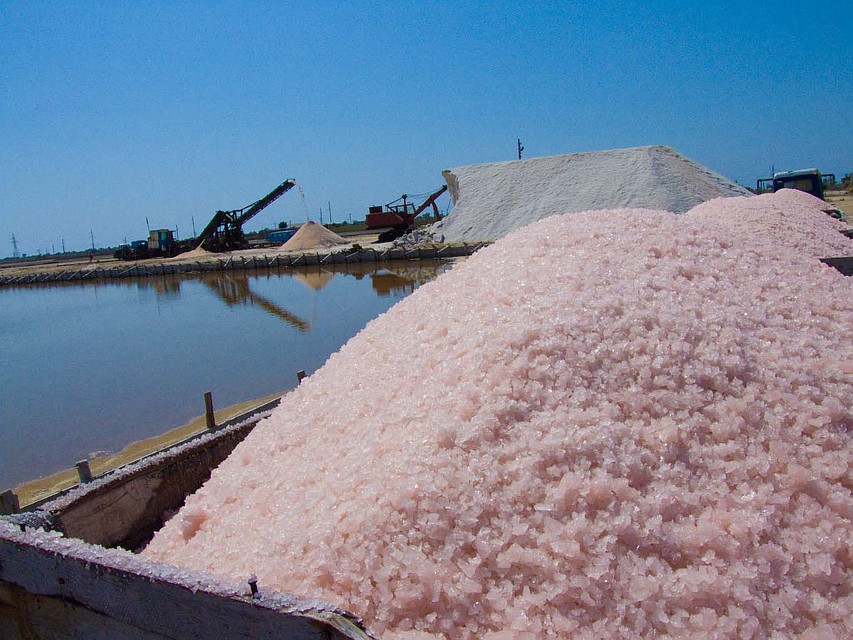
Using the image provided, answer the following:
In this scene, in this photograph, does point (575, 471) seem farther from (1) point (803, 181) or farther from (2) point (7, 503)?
(1) point (803, 181)

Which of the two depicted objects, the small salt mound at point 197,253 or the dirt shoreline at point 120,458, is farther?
the small salt mound at point 197,253

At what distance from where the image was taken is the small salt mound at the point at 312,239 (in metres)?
25.1

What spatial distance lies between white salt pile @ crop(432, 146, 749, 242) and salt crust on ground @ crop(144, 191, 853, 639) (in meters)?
12.6

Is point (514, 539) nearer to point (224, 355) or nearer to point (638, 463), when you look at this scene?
point (638, 463)

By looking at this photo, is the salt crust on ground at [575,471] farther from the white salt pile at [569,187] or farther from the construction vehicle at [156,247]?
the construction vehicle at [156,247]

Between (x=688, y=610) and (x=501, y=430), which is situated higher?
(x=501, y=430)

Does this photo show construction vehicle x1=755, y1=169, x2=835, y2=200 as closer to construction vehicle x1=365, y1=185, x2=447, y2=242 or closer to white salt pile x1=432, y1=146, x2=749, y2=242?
white salt pile x1=432, y1=146, x2=749, y2=242

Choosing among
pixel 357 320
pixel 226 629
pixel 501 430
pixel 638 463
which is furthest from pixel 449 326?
pixel 357 320

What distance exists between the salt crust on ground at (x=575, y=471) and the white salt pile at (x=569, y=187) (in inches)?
498

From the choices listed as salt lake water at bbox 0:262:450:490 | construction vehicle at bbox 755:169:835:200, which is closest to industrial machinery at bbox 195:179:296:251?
salt lake water at bbox 0:262:450:490

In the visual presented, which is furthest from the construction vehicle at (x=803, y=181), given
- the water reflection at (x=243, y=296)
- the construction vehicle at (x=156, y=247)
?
the construction vehicle at (x=156, y=247)

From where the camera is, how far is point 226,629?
44.4 inches

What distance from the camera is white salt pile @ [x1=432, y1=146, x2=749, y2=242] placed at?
14.6 m

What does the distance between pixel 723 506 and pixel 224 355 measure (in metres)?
8.39
